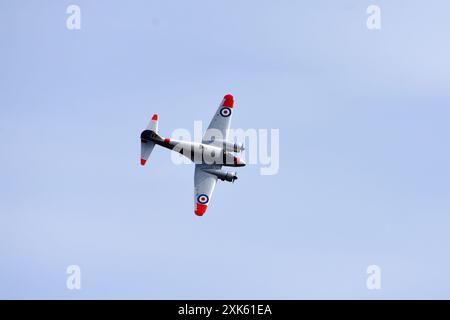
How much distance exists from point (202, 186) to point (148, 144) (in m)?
9.65

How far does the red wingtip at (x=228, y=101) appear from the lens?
383ft

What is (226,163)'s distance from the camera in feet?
367

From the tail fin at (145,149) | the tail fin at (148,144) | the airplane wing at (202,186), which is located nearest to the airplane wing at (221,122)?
the airplane wing at (202,186)

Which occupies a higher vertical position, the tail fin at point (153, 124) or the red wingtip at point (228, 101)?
the red wingtip at point (228, 101)

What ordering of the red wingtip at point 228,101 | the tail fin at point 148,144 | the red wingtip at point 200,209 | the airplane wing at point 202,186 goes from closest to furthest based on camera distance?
the red wingtip at point 200,209, the airplane wing at point 202,186, the tail fin at point 148,144, the red wingtip at point 228,101

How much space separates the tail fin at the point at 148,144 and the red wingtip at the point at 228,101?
1104 cm

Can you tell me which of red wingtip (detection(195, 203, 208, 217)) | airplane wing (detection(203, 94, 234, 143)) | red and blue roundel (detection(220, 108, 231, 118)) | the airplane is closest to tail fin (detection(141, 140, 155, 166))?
the airplane

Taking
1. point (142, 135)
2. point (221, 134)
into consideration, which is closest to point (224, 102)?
point (221, 134)

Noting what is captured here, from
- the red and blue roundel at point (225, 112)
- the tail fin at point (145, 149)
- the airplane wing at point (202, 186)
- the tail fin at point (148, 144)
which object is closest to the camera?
the airplane wing at point (202, 186)

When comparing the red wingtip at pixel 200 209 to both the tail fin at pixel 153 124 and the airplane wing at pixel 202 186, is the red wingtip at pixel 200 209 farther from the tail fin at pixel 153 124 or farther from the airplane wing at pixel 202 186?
the tail fin at pixel 153 124

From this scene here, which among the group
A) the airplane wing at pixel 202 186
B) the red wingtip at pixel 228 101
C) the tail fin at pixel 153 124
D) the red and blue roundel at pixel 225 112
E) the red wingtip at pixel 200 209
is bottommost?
the red wingtip at pixel 200 209

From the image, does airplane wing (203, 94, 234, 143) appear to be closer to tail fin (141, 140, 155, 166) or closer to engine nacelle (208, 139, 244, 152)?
engine nacelle (208, 139, 244, 152)
